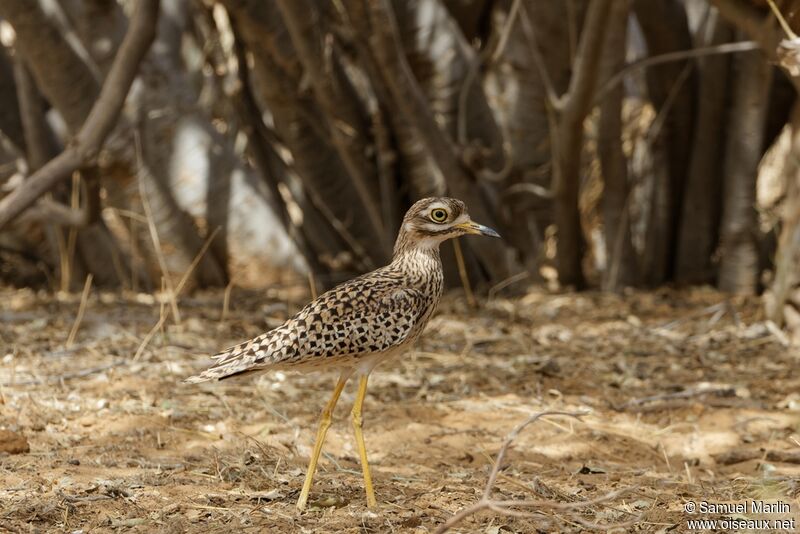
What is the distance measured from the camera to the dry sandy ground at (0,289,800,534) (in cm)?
353

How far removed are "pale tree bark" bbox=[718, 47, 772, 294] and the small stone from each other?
17.5 ft

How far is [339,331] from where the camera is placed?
3613mm


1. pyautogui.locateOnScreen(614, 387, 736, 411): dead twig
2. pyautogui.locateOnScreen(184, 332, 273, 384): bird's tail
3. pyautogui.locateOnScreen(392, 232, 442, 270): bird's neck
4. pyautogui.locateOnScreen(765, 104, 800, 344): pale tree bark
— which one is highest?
pyautogui.locateOnScreen(392, 232, 442, 270): bird's neck

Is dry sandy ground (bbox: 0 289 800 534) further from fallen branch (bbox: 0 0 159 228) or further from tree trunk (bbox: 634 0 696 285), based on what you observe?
tree trunk (bbox: 634 0 696 285)

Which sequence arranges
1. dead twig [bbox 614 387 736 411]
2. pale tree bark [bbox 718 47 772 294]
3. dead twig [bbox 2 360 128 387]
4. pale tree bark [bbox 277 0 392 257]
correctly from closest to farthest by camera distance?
dead twig [bbox 2 360 128 387]
dead twig [bbox 614 387 736 411]
pale tree bark [bbox 277 0 392 257]
pale tree bark [bbox 718 47 772 294]

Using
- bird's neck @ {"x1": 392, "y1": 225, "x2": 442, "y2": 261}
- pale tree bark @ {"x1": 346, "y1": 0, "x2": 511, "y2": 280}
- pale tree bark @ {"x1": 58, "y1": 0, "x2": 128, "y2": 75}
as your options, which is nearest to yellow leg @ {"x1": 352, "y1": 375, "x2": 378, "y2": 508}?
bird's neck @ {"x1": 392, "y1": 225, "x2": 442, "y2": 261}

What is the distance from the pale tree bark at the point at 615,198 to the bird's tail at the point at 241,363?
4199 millimetres

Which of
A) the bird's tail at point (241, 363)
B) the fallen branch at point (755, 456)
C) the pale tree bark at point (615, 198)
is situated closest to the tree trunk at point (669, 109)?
the pale tree bark at point (615, 198)

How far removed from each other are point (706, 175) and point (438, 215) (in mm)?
4559

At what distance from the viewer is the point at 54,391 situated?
4.88m

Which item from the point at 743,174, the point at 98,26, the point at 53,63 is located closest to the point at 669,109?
the point at 743,174

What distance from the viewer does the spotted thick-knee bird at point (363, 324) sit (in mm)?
3551

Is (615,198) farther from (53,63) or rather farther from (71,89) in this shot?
(53,63)

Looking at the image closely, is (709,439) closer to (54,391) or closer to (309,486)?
Result: (309,486)
